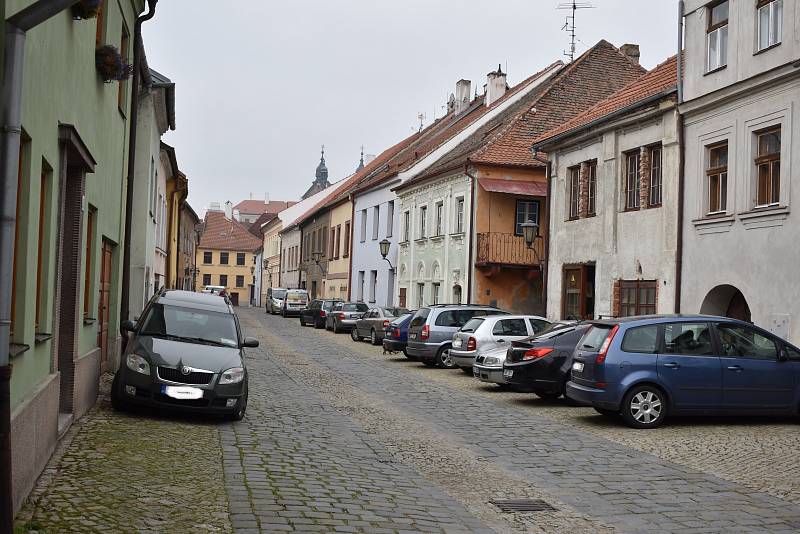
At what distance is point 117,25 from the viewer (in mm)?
14383

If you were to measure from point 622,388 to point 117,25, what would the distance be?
9473 millimetres

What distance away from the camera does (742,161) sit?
59.0 feet

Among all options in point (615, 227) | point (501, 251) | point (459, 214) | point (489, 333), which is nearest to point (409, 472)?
point (489, 333)

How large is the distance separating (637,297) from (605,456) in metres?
11.8

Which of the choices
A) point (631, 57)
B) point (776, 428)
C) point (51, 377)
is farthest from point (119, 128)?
point (631, 57)

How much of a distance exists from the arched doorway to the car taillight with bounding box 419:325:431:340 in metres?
7.01

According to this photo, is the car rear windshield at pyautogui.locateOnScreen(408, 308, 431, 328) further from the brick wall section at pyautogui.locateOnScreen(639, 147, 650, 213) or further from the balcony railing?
the balcony railing

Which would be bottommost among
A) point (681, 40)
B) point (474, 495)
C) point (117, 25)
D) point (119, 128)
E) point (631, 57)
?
point (474, 495)

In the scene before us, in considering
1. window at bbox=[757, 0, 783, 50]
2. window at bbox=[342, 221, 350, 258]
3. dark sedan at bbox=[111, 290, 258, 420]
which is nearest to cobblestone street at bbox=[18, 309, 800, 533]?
dark sedan at bbox=[111, 290, 258, 420]

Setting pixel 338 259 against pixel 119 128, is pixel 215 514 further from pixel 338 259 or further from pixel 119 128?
pixel 338 259

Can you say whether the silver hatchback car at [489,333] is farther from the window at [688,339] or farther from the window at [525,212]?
the window at [525,212]

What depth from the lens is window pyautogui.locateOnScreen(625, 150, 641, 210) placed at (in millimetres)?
22375

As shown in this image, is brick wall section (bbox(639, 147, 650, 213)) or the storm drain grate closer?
the storm drain grate

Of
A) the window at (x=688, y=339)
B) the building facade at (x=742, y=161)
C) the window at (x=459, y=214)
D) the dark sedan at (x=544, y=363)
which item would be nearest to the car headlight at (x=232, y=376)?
the dark sedan at (x=544, y=363)
